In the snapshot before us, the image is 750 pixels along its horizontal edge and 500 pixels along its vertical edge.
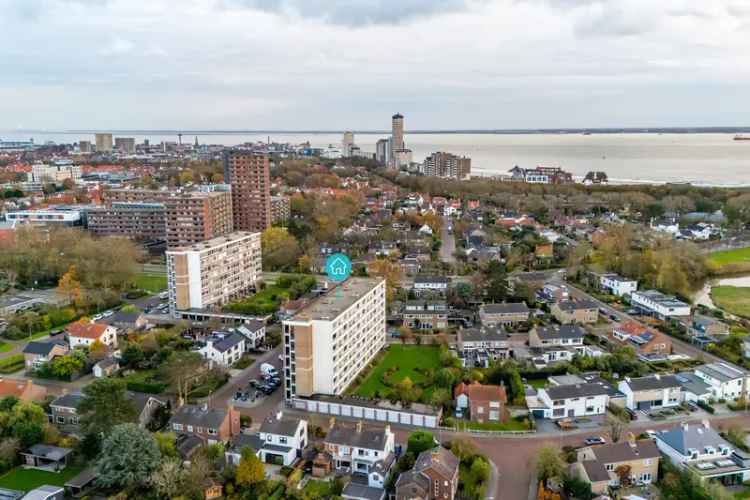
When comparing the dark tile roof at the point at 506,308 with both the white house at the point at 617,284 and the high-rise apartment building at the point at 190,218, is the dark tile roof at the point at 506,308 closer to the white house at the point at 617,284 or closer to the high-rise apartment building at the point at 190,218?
the white house at the point at 617,284

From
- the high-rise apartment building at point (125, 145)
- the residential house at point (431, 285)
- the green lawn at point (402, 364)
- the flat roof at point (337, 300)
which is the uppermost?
the high-rise apartment building at point (125, 145)

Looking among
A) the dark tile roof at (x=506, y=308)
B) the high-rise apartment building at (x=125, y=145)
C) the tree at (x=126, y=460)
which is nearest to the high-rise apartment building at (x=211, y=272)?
the dark tile roof at (x=506, y=308)

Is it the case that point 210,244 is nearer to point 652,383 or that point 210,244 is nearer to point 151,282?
point 151,282

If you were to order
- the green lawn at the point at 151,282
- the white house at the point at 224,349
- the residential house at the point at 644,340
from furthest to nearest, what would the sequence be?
1. the green lawn at the point at 151,282
2. the residential house at the point at 644,340
3. the white house at the point at 224,349

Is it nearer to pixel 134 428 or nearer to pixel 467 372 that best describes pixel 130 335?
pixel 134 428

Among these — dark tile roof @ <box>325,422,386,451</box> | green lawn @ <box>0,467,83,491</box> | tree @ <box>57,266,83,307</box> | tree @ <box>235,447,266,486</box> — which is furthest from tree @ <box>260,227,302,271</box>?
tree @ <box>235,447,266,486</box>

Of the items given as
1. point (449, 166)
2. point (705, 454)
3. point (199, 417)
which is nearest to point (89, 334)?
point (199, 417)
